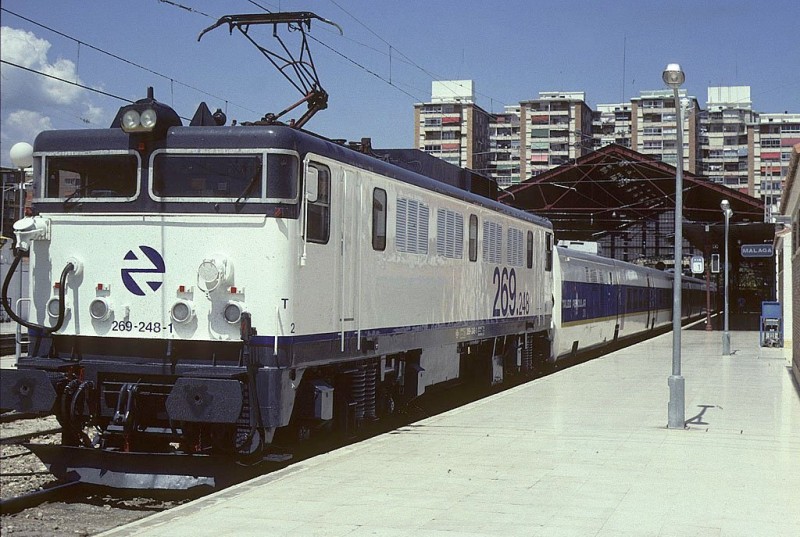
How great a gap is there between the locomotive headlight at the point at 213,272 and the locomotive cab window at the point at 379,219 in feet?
9.35

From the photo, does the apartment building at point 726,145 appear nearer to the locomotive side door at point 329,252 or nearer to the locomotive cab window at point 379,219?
the locomotive cab window at point 379,219

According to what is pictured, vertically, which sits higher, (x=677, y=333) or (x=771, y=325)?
(x=677, y=333)

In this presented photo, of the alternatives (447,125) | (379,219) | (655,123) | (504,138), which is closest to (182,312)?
(379,219)

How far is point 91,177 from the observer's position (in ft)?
35.9

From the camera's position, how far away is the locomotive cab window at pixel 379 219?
12.8m

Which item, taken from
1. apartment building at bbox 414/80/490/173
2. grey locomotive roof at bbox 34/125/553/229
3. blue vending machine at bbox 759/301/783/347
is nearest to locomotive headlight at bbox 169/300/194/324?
grey locomotive roof at bbox 34/125/553/229

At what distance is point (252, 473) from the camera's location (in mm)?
11109

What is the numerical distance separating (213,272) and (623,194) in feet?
158

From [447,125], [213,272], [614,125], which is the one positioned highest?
[614,125]

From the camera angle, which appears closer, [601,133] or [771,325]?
[771,325]

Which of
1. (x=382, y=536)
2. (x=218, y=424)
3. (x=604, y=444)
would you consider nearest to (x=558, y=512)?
(x=382, y=536)

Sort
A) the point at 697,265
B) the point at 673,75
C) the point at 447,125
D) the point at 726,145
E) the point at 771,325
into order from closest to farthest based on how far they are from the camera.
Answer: the point at 673,75
the point at 771,325
the point at 697,265
the point at 447,125
the point at 726,145

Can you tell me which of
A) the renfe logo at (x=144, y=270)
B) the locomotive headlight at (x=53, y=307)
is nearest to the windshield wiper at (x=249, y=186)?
the renfe logo at (x=144, y=270)

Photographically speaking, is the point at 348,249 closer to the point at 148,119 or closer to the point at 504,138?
the point at 148,119
